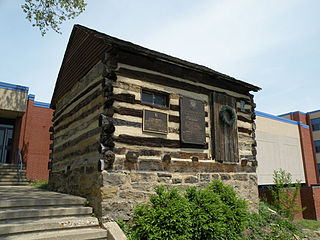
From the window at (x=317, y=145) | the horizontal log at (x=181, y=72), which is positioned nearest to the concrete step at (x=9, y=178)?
the horizontal log at (x=181, y=72)

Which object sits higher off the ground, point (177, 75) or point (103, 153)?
point (177, 75)

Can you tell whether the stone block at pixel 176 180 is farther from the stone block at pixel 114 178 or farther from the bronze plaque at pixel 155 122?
the stone block at pixel 114 178

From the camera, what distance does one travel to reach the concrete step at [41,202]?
19.4 feet

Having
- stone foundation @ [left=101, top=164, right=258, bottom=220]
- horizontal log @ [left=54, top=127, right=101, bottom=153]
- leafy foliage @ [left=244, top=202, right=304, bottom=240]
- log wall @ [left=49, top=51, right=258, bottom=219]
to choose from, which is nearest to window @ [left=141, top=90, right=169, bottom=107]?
log wall @ [left=49, top=51, right=258, bottom=219]

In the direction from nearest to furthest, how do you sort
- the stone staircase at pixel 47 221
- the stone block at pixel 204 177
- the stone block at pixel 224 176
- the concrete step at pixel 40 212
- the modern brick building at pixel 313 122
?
the stone staircase at pixel 47 221
the concrete step at pixel 40 212
the stone block at pixel 204 177
the stone block at pixel 224 176
the modern brick building at pixel 313 122

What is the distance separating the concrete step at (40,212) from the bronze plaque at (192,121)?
11.3 ft

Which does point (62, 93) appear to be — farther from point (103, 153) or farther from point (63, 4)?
point (103, 153)

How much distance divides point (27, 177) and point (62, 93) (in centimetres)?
766

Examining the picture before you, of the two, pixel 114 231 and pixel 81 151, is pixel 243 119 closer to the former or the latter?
pixel 81 151

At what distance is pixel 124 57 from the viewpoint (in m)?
7.26

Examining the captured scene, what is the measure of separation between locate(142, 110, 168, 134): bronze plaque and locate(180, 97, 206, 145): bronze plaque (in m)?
0.62

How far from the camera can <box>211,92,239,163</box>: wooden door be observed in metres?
8.80

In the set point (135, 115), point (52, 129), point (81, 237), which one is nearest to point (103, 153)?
point (135, 115)

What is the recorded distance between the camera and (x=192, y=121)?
8.32 m
